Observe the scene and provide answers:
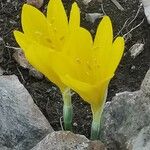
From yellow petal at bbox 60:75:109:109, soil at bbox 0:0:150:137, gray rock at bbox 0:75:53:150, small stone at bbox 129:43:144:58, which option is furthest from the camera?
→ small stone at bbox 129:43:144:58

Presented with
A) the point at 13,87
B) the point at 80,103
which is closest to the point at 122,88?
the point at 80,103

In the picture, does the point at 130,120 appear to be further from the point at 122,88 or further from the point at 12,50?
the point at 12,50

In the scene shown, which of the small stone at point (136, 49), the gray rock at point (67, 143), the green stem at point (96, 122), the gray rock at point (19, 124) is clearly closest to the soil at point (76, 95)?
the small stone at point (136, 49)

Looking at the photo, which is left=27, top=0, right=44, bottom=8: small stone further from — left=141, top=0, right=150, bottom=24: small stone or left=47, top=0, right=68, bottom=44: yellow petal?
left=47, top=0, right=68, bottom=44: yellow petal

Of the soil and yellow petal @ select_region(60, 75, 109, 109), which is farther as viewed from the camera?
the soil

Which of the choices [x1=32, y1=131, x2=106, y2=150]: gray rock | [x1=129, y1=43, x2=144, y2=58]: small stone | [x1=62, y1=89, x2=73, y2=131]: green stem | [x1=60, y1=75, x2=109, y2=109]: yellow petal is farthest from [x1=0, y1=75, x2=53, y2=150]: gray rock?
[x1=129, y1=43, x2=144, y2=58]: small stone

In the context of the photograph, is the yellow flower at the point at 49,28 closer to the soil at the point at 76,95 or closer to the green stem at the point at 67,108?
the green stem at the point at 67,108

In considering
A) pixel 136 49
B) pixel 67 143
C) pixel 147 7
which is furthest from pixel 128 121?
pixel 147 7
